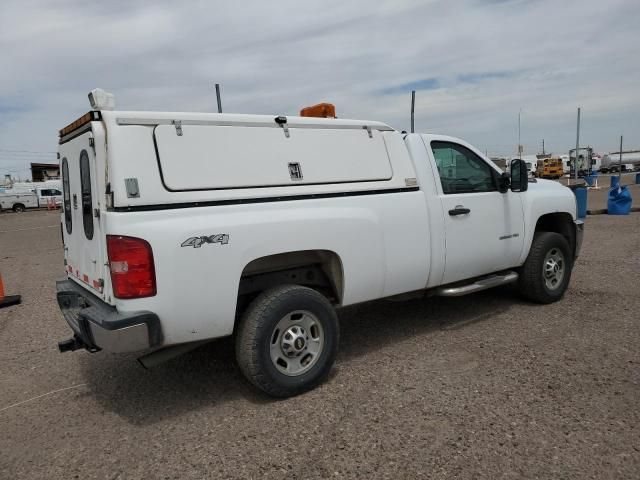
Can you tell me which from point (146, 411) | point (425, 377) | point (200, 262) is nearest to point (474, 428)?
point (425, 377)

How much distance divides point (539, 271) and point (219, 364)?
3.51 meters

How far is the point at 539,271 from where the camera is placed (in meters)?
5.43

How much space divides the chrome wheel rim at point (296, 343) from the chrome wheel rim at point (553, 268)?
3.11 metres

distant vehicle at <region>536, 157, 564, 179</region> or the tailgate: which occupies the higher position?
distant vehicle at <region>536, 157, 564, 179</region>

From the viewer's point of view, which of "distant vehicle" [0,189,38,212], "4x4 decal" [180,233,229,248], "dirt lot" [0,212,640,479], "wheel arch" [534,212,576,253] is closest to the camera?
"dirt lot" [0,212,640,479]

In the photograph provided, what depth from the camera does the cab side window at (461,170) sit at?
4.66m

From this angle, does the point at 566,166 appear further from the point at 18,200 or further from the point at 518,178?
the point at 518,178

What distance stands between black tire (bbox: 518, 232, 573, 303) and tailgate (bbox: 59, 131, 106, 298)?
4268 millimetres

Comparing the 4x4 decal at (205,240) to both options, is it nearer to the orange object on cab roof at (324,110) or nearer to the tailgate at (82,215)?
the tailgate at (82,215)

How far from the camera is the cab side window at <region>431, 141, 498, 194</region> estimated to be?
15.3ft

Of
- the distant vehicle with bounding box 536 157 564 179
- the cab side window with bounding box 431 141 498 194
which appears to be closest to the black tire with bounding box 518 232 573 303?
the cab side window with bounding box 431 141 498 194

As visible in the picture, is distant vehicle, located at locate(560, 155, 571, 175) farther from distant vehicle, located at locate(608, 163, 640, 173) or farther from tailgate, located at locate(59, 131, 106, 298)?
tailgate, located at locate(59, 131, 106, 298)

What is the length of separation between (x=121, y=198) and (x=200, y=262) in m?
0.60

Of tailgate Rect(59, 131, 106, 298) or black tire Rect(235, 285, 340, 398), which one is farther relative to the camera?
black tire Rect(235, 285, 340, 398)
